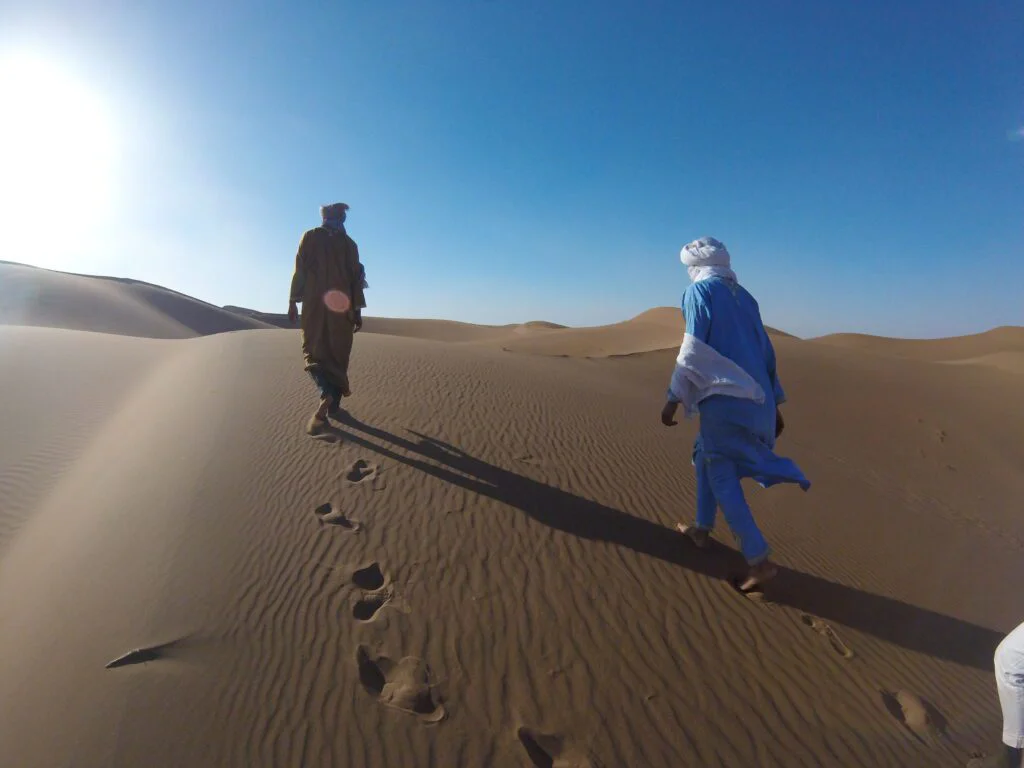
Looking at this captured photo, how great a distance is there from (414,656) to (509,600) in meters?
0.71

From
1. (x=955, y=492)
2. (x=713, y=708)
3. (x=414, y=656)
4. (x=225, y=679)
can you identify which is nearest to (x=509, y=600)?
(x=414, y=656)

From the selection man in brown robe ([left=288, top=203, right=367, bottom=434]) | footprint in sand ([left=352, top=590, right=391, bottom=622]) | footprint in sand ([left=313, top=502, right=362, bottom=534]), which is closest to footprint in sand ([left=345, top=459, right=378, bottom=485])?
footprint in sand ([left=313, top=502, right=362, bottom=534])

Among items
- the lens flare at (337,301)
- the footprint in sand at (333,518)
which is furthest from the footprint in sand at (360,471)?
the lens flare at (337,301)

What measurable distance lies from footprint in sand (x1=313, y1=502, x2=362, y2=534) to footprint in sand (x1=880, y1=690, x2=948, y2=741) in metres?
3.47

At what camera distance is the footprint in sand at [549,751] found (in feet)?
8.11

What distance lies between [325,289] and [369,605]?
369 cm

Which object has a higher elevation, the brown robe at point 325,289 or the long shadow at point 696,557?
the brown robe at point 325,289

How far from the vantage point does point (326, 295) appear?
19.5 ft

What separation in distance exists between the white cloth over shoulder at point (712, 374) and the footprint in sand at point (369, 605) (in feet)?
7.87

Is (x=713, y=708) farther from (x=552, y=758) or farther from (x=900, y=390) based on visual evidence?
(x=900, y=390)

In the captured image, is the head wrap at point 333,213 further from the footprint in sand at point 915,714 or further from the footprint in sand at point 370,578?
the footprint in sand at point 915,714

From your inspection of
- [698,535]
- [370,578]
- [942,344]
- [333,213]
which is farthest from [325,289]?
[942,344]

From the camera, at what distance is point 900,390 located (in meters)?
12.9

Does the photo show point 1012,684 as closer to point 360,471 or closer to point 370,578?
point 370,578
